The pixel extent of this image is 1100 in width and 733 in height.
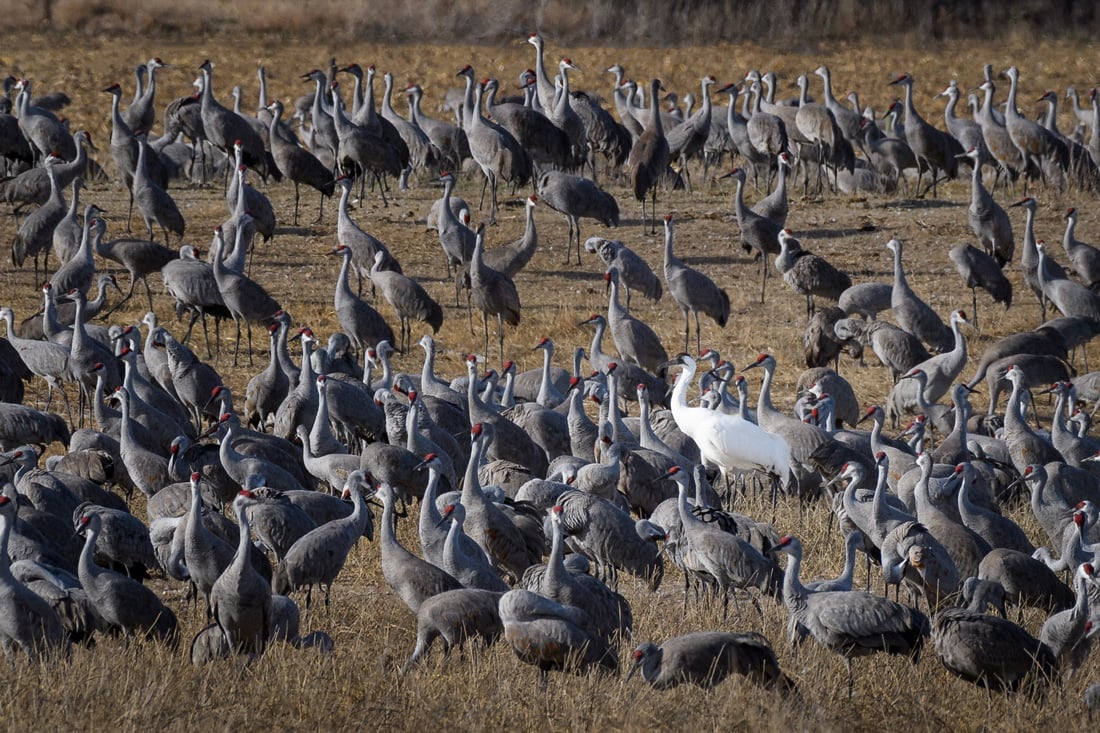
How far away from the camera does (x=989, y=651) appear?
630cm

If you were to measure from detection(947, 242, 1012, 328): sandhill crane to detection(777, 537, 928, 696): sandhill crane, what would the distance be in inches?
282

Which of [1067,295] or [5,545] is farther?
[1067,295]

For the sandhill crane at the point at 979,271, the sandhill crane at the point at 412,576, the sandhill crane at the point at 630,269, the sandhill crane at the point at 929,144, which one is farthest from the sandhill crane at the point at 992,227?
the sandhill crane at the point at 412,576

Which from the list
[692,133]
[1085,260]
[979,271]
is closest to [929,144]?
[692,133]

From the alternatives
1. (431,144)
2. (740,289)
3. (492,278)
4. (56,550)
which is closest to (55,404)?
(492,278)

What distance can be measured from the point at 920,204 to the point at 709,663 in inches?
500

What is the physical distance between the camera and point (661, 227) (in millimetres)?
16906

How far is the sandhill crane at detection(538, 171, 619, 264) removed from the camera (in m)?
15.3

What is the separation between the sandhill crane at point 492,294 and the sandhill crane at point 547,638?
21.5 feet

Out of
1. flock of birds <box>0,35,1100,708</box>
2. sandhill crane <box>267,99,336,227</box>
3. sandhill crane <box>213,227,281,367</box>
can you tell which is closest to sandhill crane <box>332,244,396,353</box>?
flock of birds <box>0,35,1100,708</box>

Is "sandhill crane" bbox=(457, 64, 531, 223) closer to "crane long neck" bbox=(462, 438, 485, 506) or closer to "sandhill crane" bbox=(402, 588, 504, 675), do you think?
"crane long neck" bbox=(462, 438, 485, 506)

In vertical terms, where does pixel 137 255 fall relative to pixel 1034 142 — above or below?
below

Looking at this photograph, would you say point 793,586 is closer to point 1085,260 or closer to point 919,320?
point 919,320

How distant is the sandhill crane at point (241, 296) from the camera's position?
40.9ft
